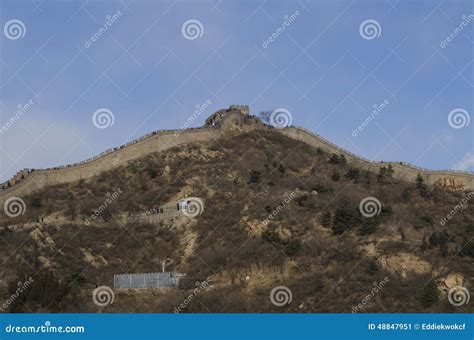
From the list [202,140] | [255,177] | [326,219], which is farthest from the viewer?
[202,140]

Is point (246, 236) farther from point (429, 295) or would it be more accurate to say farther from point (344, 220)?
point (429, 295)

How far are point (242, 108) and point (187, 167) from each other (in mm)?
10732

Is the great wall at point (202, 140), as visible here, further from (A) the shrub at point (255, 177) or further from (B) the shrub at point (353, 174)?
(A) the shrub at point (255, 177)

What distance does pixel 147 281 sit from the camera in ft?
126

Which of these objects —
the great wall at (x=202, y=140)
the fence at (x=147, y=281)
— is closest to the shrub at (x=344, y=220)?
the fence at (x=147, y=281)

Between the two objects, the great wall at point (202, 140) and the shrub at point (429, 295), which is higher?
the great wall at point (202, 140)

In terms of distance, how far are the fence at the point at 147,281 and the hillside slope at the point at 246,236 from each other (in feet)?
2.39

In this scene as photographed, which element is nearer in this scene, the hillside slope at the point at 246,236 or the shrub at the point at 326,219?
the hillside slope at the point at 246,236

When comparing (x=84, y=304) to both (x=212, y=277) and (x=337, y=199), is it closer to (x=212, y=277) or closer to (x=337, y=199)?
(x=212, y=277)

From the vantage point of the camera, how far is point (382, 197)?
48312 millimetres

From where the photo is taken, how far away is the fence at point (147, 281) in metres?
38.3

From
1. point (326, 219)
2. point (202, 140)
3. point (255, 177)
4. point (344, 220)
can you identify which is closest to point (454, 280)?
point (344, 220)

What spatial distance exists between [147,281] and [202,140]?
19.7 metres

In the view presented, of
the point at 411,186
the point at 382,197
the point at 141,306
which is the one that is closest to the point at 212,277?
the point at 141,306
